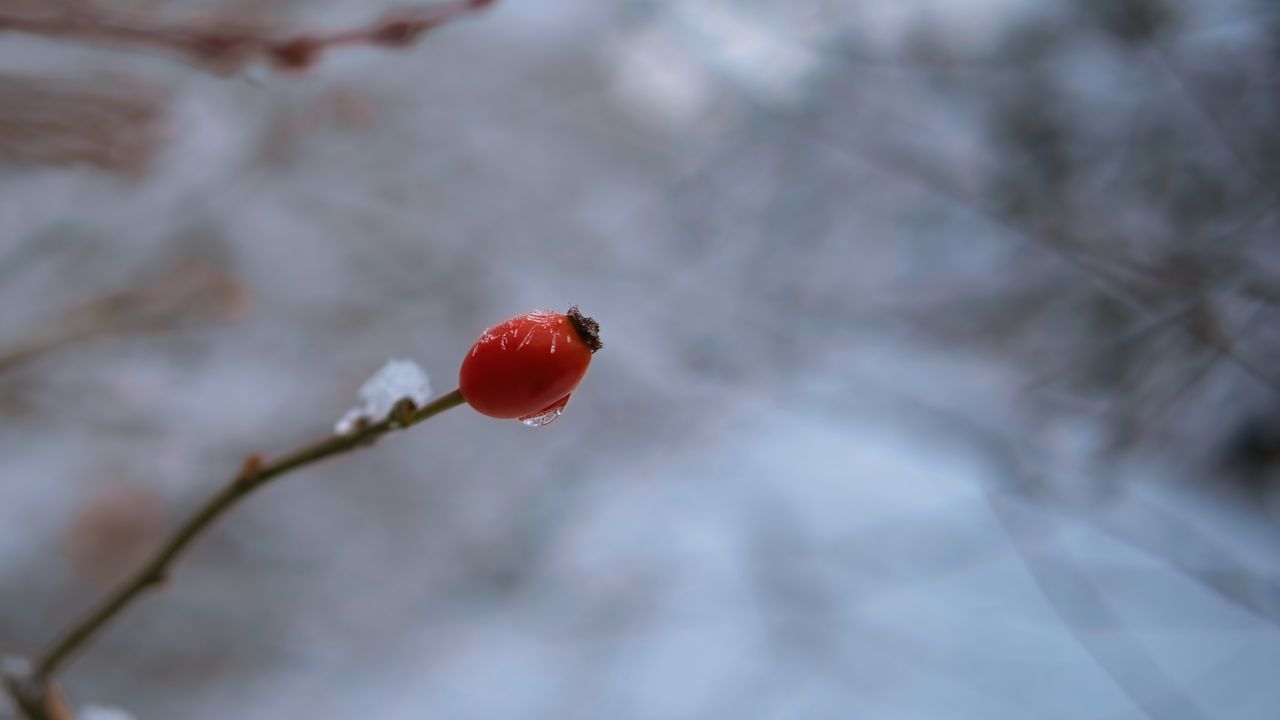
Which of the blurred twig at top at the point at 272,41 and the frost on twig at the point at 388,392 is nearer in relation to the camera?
the frost on twig at the point at 388,392

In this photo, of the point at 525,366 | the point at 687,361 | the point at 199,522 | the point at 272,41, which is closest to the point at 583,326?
the point at 525,366

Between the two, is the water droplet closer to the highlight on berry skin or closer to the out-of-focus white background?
the highlight on berry skin

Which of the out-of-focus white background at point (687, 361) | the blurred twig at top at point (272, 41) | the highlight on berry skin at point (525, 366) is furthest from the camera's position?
the out-of-focus white background at point (687, 361)

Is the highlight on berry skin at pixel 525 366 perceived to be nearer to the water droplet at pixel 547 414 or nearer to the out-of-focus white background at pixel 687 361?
the water droplet at pixel 547 414

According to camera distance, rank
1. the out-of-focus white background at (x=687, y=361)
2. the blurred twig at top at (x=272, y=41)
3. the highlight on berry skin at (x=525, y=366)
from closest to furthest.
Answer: the highlight on berry skin at (x=525, y=366)
the blurred twig at top at (x=272, y=41)
the out-of-focus white background at (x=687, y=361)

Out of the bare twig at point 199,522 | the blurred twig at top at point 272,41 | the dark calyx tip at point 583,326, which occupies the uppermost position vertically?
the blurred twig at top at point 272,41

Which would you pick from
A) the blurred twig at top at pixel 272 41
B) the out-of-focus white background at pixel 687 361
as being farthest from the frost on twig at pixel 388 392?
the out-of-focus white background at pixel 687 361

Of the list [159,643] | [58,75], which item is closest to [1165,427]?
[58,75]
